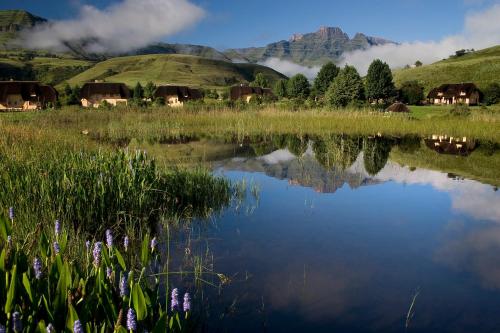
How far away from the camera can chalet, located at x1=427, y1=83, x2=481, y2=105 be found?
246 ft

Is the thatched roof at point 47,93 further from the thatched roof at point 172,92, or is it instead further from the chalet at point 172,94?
the thatched roof at point 172,92

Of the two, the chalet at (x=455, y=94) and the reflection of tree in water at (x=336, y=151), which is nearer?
the reflection of tree in water at (x=336, y=151)

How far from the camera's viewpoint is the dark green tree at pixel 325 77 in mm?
79875

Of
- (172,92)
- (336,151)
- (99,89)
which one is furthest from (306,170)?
(99,89)

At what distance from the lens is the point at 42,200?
20.9ft

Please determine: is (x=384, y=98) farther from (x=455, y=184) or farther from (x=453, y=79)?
(x=455, y=184)

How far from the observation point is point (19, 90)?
74062mm

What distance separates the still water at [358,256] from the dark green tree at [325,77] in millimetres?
69655

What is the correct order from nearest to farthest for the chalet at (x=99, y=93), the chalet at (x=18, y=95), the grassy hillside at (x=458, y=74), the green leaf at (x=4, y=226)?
the green leaf at (x=4, y=226), the chalet at (x=18, y=95), the grassy hillside at (x=458, y=74), the chalet at (x=99, y=93)

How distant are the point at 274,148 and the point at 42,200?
43.9ft

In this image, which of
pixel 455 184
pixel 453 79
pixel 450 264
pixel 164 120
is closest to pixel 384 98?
pixel 453 79

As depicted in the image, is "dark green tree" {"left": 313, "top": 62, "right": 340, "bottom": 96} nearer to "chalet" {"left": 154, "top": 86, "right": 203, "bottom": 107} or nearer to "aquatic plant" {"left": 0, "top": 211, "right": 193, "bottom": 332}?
"chalet" {"left": 154, "top": 86, "right": 203, "bottom": 107}

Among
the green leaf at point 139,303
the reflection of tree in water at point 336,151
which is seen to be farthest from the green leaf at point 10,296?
the reflection of tree in water at point 336,151

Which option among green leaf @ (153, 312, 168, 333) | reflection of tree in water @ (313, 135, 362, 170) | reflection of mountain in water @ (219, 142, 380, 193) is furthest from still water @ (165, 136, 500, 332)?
reflection of tree in water @ (313, 135, 362, 170)
